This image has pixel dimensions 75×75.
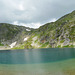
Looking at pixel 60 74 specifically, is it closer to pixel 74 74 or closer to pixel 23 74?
pixel 74 74

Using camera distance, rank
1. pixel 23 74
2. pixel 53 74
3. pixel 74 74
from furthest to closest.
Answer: pixel 23 74
pixel 53 74
pixel 74 74

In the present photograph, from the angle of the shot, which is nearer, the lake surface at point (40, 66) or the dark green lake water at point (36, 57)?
the lake surface at point (40, 66)

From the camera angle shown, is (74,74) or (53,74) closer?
(74,74)

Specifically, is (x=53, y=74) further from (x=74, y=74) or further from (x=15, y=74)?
(x=15, y=74)

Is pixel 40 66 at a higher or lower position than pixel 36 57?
higher

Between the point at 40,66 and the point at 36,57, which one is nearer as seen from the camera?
the point at 40,66

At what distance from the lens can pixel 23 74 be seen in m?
31.4

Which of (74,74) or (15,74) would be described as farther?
(15,74)

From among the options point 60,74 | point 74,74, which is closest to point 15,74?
point 60,74

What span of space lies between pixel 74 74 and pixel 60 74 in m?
3.82

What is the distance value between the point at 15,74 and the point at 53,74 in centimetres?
1257

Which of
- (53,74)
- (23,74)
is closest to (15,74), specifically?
(23,74)

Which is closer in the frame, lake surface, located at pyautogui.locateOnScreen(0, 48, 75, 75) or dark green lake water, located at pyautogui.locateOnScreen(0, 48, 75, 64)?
lake surface, located at pyautogui.locateOnScreen(0, 48, 75, 75)

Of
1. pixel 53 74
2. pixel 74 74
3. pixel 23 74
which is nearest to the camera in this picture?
pixel 74 74
